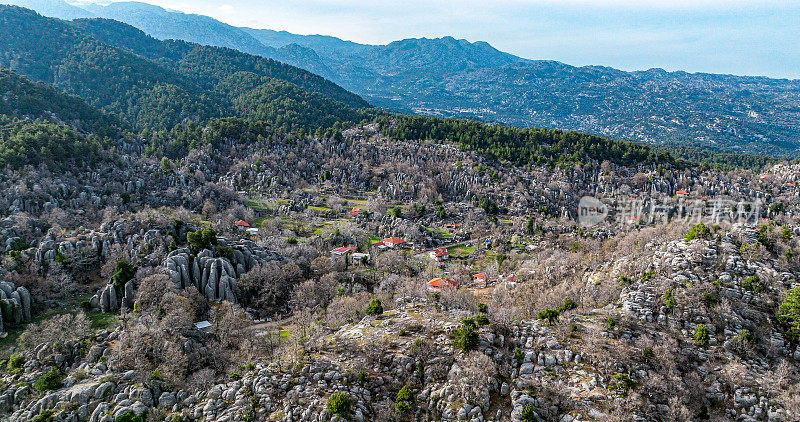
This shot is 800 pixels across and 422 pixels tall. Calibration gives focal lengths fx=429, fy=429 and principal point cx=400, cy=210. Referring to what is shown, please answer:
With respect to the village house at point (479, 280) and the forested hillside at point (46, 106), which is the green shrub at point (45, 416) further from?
the forested hillside at point (46, 106)

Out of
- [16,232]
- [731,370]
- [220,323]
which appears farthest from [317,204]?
[731,370]

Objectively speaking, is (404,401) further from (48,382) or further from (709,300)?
(709,300)

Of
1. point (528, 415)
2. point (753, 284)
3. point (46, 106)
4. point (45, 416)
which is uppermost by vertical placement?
point (46, 106)

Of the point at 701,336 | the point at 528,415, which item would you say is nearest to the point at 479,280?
the point at 701,336

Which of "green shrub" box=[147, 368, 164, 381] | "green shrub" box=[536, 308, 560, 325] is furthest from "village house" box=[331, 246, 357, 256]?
"green shrub" box=[536, 308, 560, 325]

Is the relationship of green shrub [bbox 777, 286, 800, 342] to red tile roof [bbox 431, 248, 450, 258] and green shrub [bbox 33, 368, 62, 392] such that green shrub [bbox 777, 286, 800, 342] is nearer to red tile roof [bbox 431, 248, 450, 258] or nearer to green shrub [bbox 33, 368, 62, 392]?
red tile roof [bbox 431, 248, 450, 258]

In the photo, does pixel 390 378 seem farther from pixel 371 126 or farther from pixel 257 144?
pixel 371 126
